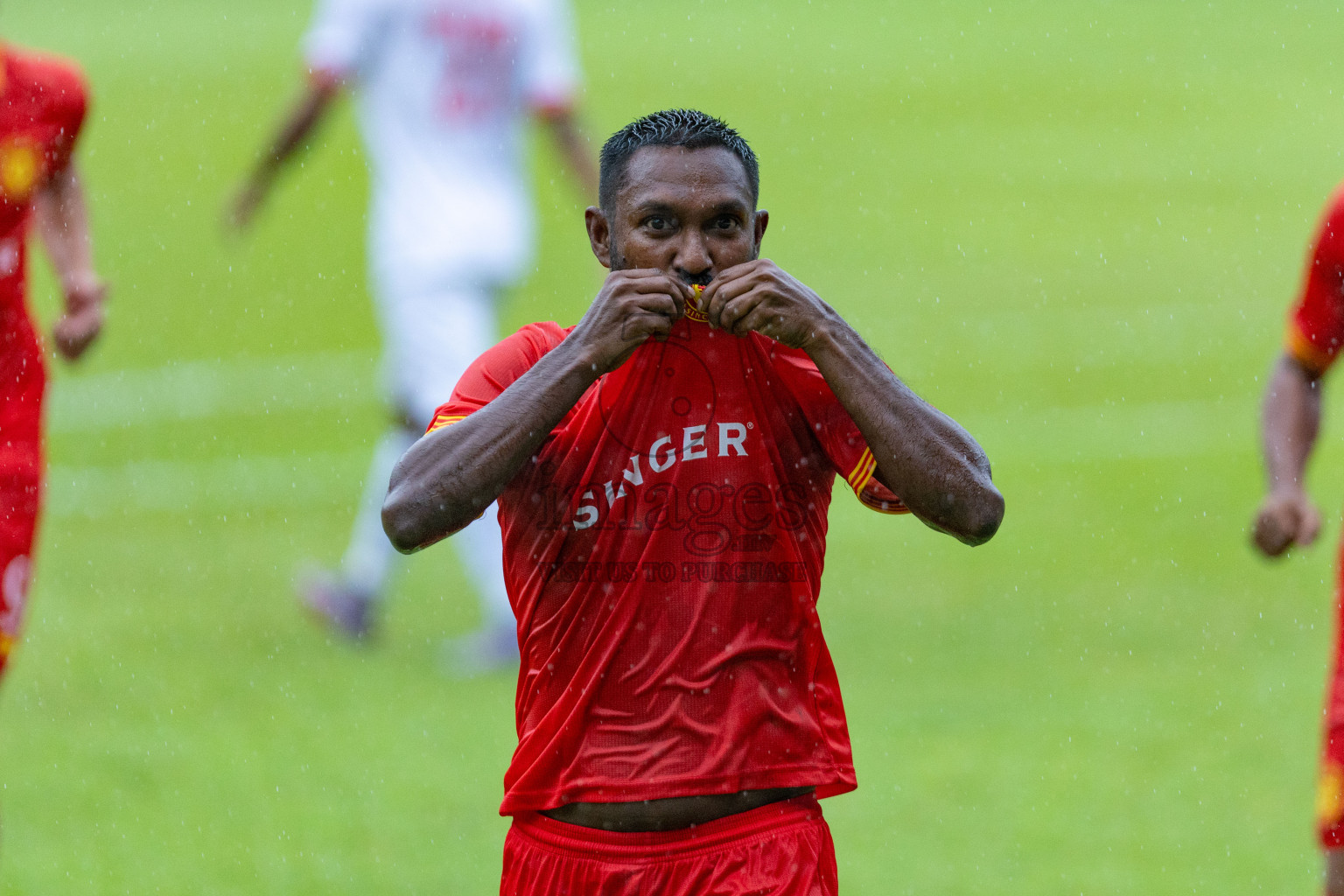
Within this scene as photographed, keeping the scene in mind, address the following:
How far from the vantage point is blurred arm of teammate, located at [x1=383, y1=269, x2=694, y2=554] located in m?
3.22

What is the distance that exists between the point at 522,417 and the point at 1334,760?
204 centimetres

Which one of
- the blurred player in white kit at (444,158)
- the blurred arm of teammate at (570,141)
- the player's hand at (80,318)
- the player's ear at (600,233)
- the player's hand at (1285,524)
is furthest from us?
the blurred player in white kit at (444,158)

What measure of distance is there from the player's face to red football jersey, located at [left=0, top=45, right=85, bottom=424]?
7.26 ft

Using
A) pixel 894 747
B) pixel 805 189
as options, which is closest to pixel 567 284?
pixel 805 189

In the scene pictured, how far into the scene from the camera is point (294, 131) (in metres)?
8.27

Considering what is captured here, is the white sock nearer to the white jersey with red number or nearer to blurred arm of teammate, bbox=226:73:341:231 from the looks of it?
the white jersey with red number

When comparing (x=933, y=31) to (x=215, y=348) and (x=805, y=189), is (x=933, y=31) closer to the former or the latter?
(x=805, y=189)

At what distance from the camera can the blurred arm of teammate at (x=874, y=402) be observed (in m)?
3.21

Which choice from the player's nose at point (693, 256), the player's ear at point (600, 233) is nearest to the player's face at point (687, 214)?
the player's nose at point (693, 256)

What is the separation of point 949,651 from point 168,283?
47.8 feet

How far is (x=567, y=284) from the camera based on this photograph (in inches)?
823

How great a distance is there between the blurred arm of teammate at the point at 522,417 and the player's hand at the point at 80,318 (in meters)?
2.42

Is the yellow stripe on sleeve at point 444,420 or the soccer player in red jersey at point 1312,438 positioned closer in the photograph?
the yellow stripe on sleeve at point 444,420

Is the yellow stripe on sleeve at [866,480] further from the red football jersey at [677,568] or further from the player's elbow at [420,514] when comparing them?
the player's elbow at [420,514]
